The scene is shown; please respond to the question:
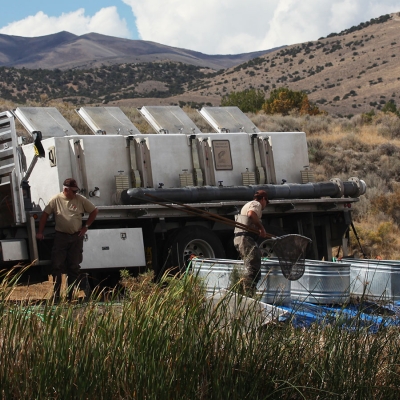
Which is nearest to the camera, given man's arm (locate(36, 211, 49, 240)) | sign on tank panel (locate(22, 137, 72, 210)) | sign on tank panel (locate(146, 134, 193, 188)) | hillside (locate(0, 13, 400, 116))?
man's arm (locate(36, 211, 49, 240))

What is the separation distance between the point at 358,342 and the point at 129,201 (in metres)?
7.09

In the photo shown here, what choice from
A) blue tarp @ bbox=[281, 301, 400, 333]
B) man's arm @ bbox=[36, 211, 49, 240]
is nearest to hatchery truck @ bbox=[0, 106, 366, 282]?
man's arm @ bbox=[36, 211, 49, 240]

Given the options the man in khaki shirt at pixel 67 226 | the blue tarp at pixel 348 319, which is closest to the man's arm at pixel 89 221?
the man in khaki shirt at pixel 67 226

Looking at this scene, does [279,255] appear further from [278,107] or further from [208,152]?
[278,107]

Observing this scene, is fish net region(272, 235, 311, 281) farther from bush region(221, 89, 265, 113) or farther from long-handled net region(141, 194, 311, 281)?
bush region(221, 89, 265, 113)

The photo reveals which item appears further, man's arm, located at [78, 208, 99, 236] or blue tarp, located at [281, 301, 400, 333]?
man's arm, located at [78, 208, 99, 236]

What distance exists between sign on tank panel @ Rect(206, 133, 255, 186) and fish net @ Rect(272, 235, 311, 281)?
4.64 m

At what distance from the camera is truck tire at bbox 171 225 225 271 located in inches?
558

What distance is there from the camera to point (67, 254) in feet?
40.7

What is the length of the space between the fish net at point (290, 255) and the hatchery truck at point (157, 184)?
2365 mm

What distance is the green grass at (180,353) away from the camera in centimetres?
647

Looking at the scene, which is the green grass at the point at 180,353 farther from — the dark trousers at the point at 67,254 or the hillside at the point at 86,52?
the hillside at the point at 86,52

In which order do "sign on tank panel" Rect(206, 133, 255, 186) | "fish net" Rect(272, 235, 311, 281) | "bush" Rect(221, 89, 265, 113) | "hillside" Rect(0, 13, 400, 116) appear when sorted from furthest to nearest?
"hillside" Rect(0, 13, 400, 116)
"bush" Rect(221, 89, 265, 113)
"sign on tank panel" Rect(206, 133, 255, 186)
"fish net" Rect(272, 235, 311, 281)

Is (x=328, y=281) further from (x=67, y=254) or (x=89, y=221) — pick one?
(x=67, y=254)
